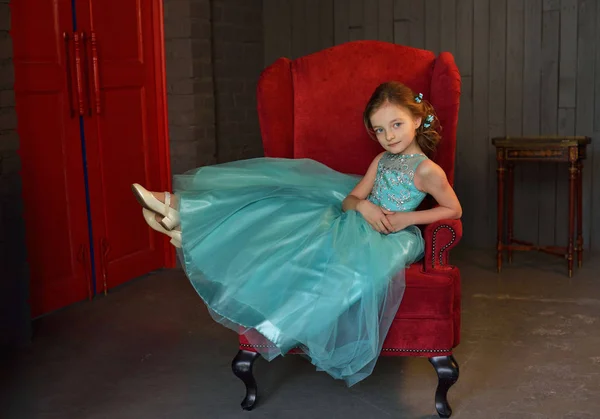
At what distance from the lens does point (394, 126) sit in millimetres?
2734

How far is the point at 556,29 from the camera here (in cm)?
460

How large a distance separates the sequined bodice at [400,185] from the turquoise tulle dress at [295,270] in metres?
0.13

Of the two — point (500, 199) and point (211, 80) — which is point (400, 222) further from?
point (211, 80)

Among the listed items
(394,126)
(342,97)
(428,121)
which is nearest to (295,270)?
(394,126)

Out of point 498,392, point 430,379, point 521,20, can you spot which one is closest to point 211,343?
point 430,379

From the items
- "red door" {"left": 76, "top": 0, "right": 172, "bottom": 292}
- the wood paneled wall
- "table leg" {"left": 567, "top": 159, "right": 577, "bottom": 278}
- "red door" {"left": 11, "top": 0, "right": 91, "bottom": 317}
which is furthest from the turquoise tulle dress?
the wood paneled wall

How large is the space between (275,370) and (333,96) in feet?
3.68

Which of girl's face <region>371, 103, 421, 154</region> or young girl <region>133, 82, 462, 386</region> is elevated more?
girl's face <region>371, 103, 421, 154</region>

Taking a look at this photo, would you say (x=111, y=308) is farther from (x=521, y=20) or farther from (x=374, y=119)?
(x=521, y=20)

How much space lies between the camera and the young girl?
244 centimetres

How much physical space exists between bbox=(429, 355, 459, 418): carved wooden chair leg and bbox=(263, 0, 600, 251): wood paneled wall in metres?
2.46

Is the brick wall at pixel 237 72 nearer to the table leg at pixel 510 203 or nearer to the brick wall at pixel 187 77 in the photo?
the brick wall at pixel 187 77

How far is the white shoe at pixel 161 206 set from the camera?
103 inches

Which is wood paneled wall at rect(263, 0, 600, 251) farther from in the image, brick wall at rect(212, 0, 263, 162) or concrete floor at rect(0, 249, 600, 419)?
concrete floor at rect(0, 249, 600, 419)
